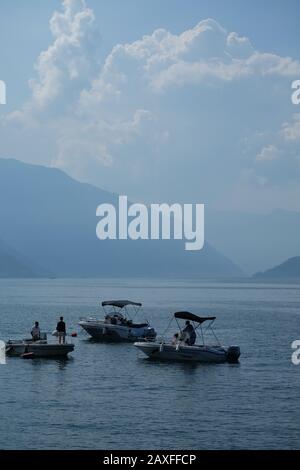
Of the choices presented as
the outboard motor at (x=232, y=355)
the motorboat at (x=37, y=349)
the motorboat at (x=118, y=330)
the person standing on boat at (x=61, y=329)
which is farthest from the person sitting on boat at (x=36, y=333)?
the motorboat at (x=118, y=330)

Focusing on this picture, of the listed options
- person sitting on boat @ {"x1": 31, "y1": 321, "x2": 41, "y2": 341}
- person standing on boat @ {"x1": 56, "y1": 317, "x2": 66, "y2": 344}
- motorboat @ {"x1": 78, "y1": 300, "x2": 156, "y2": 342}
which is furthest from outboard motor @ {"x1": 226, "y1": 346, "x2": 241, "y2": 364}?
motorboat @ {"x1": 78, "y1": 300, "x2": 156, "y2": 342}

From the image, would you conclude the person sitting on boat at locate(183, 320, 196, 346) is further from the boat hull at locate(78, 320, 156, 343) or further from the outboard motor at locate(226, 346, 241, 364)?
the boat hull at locate(78, 320, 156, 343)

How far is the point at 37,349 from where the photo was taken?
201 feet

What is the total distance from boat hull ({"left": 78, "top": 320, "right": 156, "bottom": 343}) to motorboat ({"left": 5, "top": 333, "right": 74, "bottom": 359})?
1692 centimetres

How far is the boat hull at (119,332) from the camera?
78688mm

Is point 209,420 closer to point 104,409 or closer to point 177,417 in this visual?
point 177,417

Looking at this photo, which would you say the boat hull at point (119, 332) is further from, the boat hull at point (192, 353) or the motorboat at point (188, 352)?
the boat hull at point (192, 353)

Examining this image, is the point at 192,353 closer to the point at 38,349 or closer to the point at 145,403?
the point at 38,349

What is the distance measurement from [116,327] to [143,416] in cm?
3793

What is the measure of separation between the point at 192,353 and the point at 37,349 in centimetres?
1179

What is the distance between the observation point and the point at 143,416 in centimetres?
4162

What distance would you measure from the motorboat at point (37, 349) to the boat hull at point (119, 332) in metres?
16.9

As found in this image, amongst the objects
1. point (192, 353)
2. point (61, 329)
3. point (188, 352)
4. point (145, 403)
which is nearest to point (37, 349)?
point (61, 329)

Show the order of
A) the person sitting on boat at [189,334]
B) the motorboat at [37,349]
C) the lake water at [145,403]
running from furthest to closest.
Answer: the person sitting on boat at [189,334] < the motorboat at [37,349] < the lake water at [145,403]
